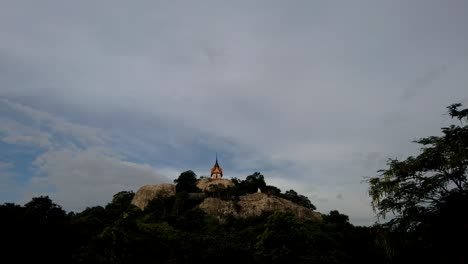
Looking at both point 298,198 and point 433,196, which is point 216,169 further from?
point 433,196

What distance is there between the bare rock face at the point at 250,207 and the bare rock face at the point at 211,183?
1779 cm

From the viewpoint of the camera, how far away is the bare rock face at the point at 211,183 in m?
128

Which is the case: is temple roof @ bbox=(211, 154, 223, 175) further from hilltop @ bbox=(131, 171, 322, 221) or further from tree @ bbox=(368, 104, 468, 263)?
tree @ bbox=(368, 104, 468, 263)

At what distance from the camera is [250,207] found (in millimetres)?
107062

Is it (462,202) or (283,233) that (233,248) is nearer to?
(283,233)

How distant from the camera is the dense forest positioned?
1223 cm

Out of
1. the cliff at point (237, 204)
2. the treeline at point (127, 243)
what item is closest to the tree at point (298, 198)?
the cliff at point (237, 204)

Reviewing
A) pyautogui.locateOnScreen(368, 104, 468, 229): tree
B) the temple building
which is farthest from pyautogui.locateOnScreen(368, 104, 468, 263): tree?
the temple building

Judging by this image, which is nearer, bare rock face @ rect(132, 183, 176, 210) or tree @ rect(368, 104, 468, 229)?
tree @ rect(368, 104, 468, 229)

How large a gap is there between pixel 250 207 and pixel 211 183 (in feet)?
91.5

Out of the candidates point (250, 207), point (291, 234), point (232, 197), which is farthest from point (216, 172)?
point (291, 234)

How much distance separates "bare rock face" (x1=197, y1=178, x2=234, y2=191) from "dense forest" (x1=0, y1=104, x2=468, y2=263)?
35.7 meters

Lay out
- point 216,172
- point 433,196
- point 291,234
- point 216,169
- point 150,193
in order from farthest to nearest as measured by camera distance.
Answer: point 216,169 → point 216,172 → point 150,193 → point 291,234 → point 433,196

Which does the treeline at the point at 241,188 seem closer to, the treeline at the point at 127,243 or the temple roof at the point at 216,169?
the temple roof at the point at 216,169
